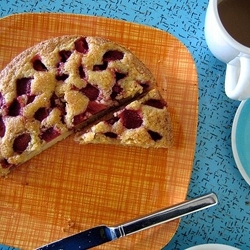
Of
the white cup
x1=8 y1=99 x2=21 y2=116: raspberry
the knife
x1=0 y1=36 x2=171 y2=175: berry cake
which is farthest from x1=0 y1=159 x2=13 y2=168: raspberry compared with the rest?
the white cup

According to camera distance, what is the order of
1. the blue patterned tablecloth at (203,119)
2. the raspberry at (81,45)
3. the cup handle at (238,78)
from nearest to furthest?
the cup handle at (238,78), the raspberry at (81,45), the blue patterned tablecloth at (203,119)

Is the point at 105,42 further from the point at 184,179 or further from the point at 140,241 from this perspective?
the point at 140,241

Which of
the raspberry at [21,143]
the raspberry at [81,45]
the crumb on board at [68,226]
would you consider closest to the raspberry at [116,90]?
the raspberry at [81,45]

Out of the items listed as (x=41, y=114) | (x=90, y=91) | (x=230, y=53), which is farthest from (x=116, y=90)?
(x=230, y=53)

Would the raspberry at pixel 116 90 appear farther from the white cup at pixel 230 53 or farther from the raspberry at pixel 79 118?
the white cup at pixel 230 53

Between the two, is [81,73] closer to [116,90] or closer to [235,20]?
[116,90]
